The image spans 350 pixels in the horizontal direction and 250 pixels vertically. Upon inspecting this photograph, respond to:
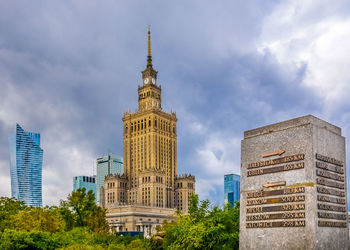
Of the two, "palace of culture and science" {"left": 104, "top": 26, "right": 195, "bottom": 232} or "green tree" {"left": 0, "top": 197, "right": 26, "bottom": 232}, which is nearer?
"green tree" {"left": 0, "top": 197, "right": 26, "bottom": 232}

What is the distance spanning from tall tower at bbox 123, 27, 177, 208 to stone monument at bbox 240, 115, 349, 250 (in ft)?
443

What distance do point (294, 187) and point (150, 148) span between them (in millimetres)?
141289

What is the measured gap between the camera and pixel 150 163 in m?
157

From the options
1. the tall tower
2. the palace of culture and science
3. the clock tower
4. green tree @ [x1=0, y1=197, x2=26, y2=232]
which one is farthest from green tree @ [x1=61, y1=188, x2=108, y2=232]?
the clock tower

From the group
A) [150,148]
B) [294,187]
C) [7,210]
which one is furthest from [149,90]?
[294,187]

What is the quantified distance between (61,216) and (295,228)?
50783 millimetres

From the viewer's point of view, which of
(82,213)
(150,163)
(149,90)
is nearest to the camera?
(82,213)

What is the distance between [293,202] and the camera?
694 inches

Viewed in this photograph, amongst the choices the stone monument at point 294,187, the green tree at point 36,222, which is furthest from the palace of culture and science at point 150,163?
the stone monument at point 294,187

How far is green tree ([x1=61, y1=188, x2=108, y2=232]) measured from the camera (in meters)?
62.1

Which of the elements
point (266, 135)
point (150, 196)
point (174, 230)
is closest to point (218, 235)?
point (174, 230)

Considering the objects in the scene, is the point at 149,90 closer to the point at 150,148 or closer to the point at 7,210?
the point at 150,148

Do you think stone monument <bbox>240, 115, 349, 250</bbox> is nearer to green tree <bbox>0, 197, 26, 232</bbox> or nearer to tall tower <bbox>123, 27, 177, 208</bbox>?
green tree <bbox>0, 197, 26, 232</bbox>

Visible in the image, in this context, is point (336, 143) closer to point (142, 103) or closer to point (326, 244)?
point (326, 244)
